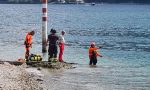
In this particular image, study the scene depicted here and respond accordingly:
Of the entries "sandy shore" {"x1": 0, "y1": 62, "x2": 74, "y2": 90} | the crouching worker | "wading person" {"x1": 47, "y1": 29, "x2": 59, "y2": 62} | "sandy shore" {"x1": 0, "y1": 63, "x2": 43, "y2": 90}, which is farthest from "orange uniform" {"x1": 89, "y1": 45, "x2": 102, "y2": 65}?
"sandy shore" {"x1": 0, "y1": 63, "x2": 43, "y2": 90}

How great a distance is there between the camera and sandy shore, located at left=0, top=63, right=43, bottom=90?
18.5 meters

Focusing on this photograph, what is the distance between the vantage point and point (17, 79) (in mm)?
20219

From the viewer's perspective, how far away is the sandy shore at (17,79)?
60.7ft

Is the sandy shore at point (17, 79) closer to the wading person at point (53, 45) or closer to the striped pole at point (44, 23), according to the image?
the wading person at point (53, 45)

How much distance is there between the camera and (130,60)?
32.3m

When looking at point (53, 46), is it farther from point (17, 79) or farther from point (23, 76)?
point (17, 79)

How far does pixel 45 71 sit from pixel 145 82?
195 inches

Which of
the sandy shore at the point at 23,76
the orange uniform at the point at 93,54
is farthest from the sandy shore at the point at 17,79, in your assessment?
the orange uniform at the point at 93,54

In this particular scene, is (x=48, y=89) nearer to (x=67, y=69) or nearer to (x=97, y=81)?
(x=97, y=81)

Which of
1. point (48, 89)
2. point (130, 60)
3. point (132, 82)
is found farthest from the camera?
point (130, 60)

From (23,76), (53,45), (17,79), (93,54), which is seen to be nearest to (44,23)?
(53,45)

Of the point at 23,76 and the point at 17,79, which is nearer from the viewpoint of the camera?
the point at 17,79

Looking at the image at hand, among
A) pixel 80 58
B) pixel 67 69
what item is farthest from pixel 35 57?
pixel 80 58

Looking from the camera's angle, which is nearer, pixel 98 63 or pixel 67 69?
pixel 67 69
